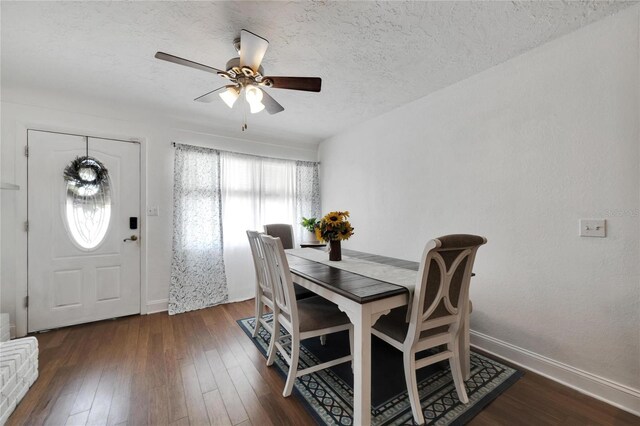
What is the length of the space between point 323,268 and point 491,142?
182cm

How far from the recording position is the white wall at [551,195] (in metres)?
1.63

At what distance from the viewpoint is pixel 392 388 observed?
1779 mm

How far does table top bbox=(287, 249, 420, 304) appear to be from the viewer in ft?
4.66

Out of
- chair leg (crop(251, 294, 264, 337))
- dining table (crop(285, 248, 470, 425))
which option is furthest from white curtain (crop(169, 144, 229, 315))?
dining table (crop(285, 248, 470, 425))

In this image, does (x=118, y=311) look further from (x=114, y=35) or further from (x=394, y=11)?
(x=394, y=11)

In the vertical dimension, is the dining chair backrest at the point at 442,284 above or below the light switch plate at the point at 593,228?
below

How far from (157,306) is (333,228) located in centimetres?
254

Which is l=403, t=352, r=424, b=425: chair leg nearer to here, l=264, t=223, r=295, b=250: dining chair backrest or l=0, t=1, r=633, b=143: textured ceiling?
l=264, t=223, r=295, b=250: dining chair backrest

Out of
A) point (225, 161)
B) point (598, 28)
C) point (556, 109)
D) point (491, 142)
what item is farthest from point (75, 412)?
point (598, 28)

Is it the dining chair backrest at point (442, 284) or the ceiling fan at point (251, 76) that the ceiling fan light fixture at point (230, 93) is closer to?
the ceiling fan at point (251, 76)

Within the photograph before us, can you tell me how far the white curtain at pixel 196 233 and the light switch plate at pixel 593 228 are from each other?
3600mm

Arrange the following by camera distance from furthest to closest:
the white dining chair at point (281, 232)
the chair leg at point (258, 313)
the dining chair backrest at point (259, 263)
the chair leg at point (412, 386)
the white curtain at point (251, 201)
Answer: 1. the white curtain at point (251, 201)
2. the white dining chair at point (281, 232)
3. the chair leg at point (258, 313)
4. the dining chair backrest at point (259, 263)
5. the chair leg at point (412, 386)

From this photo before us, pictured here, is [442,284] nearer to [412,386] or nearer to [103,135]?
[412,386]

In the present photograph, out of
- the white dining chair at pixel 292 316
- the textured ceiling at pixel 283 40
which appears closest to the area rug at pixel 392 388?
the white dining chair at pixel 292 316
